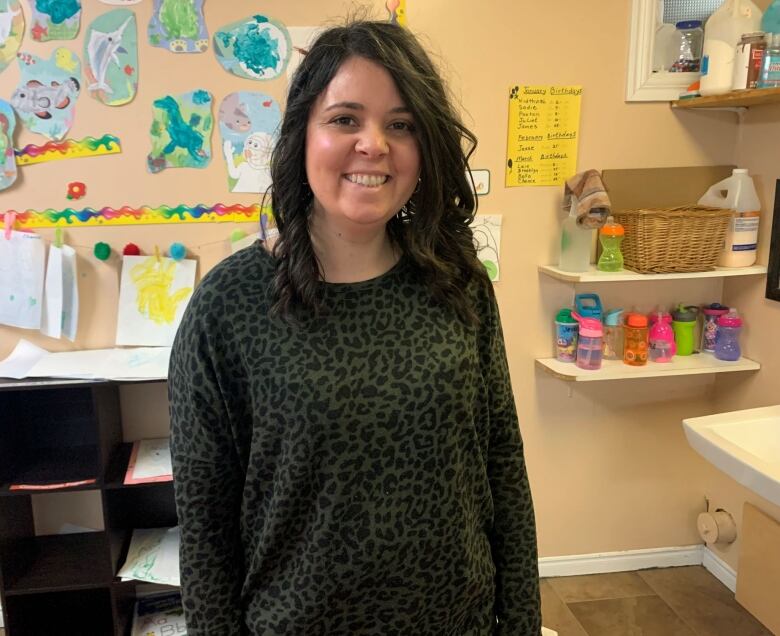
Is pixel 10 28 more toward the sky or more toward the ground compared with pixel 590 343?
more toward the sky

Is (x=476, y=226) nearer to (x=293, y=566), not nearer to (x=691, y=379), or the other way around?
(x=691, y=379)

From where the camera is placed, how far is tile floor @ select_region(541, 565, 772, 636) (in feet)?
7.18

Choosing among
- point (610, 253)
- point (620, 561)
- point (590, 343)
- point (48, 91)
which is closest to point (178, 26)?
point (48, 91)

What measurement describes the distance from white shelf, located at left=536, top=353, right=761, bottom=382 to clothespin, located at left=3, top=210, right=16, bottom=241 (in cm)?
170

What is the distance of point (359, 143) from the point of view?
931 millimetres

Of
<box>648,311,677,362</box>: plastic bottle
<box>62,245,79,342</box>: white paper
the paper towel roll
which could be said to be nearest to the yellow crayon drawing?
<box>62,245,79,342</box>: white paper

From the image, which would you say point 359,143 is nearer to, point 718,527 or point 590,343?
point 590,343

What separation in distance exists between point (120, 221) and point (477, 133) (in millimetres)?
1136

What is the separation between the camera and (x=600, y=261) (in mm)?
2152

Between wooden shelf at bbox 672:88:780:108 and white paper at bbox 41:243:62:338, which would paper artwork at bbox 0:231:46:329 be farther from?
wooden shelf at bbox 672:88:780:108

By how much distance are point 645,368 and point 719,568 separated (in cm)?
89

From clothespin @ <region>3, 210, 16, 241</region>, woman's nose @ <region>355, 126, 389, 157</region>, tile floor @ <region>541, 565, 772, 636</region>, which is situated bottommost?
tile floor @ <region>541, 565, 772, 636</region>

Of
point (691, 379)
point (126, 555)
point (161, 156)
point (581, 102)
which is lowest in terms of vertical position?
point (126, 555)

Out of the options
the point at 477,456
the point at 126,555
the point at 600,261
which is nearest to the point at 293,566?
the point at 477,456
